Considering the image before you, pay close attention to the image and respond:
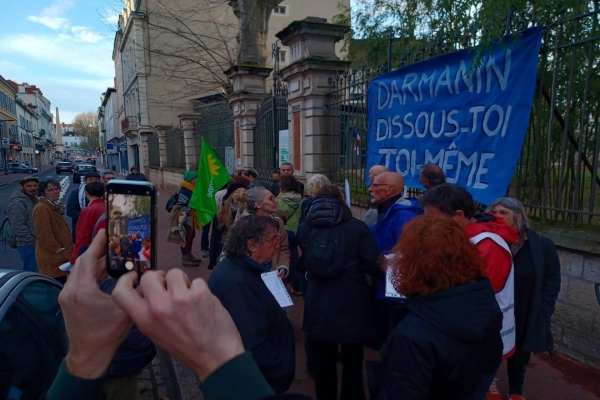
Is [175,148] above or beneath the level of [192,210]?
above

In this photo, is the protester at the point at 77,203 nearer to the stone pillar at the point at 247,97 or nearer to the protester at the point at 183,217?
the protester at the point at 183,217

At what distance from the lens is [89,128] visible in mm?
104375

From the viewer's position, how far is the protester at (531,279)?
2.85 meters

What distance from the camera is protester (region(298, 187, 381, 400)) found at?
9.46ft

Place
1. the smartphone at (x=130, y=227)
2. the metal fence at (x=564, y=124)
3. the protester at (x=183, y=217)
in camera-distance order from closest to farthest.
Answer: the smartphone at (x=130, y=227) → the metal fence at (x=564, y=124) → the protester at (x=183, y=217)

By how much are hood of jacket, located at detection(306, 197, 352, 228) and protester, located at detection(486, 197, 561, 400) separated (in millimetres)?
1044

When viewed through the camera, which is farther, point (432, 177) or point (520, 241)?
point (432, 177)

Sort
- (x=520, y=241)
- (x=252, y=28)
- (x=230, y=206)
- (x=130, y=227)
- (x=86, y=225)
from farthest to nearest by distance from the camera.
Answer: (x=252, y=28) → (x=230, y=206) → (x=86, y=225) → (x=520, y=241) → (x=130, y=227)

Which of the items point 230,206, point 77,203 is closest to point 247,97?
point 77,203

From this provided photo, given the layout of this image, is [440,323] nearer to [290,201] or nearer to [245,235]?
[245,235]

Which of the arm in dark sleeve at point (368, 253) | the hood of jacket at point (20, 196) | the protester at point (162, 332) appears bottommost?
the arm in dark sleeve at point (368, 253)

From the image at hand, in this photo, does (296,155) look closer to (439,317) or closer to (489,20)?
(489,20)

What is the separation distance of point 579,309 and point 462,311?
279 centimetres

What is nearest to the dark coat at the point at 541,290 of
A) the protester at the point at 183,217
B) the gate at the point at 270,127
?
the protester at the point at 183,217
